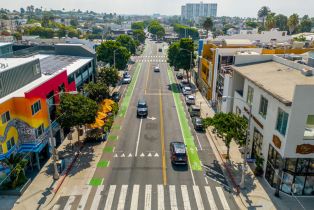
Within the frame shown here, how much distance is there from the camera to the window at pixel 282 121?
29.4m

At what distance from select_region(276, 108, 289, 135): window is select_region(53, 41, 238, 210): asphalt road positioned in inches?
352

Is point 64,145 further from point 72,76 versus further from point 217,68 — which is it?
point 217,68

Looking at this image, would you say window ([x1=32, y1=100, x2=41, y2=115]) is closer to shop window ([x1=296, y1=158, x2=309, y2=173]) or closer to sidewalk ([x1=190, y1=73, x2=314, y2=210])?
sidewalk ([x1=190, y1=73, x2=314, y2=210])

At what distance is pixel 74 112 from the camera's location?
38.1m

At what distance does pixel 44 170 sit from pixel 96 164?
Result: 6.39 meters

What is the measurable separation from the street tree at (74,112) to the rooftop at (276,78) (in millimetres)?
22019

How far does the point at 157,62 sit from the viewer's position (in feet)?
419

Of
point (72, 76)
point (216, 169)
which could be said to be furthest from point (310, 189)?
point (72, 76)

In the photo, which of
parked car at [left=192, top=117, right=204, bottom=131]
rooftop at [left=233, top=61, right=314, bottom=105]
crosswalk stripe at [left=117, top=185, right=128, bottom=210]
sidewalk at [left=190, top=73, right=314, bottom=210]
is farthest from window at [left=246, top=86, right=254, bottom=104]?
crosswalk stripe at [left=117, top=185, right=128, bottom=210]

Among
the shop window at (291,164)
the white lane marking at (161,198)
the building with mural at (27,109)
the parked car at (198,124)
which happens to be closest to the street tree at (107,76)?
the building with mural at (27,109)

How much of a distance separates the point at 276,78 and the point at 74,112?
2651 cm

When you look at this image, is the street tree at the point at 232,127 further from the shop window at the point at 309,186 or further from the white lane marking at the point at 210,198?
the shop window at the point at 309,186

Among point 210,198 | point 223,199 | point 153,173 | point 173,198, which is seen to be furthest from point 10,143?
point 223,199

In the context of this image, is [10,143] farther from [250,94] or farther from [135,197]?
[250,94]
